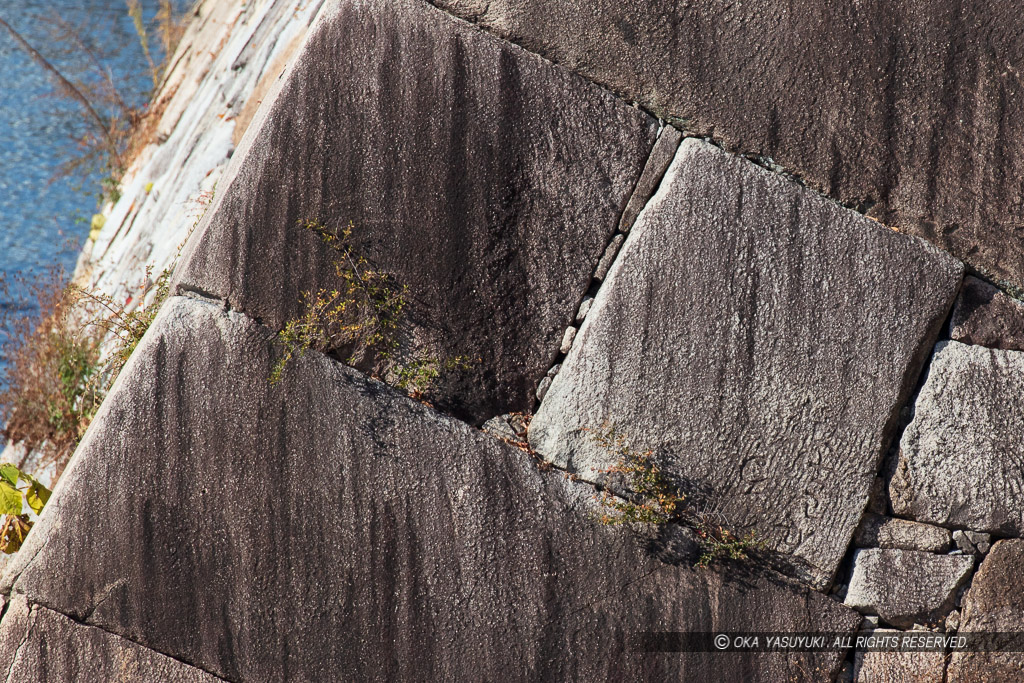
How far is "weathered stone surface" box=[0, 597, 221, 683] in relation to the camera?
2.00 meters

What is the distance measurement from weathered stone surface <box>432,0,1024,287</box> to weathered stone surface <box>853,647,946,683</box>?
1461mm

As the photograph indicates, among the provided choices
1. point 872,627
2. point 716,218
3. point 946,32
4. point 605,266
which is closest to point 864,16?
point 946,32

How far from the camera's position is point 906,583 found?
2.20 meters

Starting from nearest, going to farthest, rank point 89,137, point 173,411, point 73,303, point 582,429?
point 173,411
point 582,429
point 73,303
point 89,137

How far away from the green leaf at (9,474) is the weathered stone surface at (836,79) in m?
2.23

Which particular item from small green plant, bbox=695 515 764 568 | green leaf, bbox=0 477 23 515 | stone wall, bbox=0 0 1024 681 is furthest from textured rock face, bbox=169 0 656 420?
green leaf, bbox=0 477 23 515

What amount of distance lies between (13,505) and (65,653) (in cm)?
57

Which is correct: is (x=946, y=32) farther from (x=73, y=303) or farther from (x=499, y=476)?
(x=73, y=303)

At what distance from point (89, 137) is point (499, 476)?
4763mm

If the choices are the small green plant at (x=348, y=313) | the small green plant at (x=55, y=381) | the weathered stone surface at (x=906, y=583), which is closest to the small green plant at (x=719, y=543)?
the weathered stone surface at (x=906, y=583)

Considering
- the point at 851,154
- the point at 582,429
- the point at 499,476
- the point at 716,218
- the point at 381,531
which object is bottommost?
the point at 381,531

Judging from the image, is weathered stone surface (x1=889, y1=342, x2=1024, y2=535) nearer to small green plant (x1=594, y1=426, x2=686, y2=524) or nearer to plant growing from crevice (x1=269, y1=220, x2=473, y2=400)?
small green plant (x1=594, y1=426, x2=686, y2=524)

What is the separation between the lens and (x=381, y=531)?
209 cm

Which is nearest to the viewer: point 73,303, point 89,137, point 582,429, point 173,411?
point 173,411
